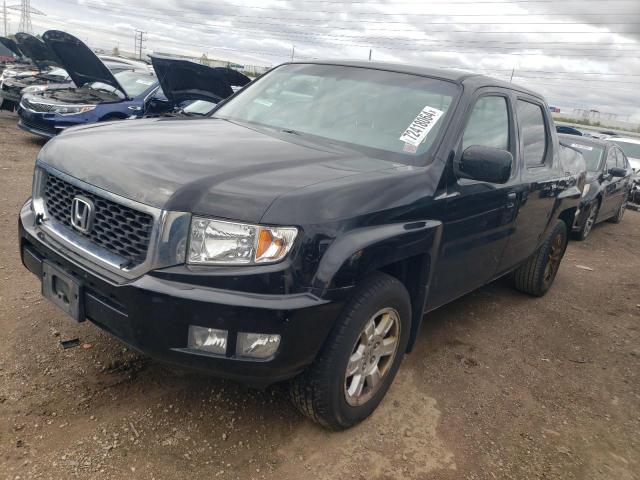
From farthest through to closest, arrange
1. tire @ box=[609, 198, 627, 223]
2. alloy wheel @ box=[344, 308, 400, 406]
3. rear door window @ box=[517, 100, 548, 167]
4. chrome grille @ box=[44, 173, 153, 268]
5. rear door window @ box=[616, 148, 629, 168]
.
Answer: tire @ box=[609, 198, 627, 223], rear door window @ box=[616, 148, 629, 168], rear door window @ box=[517, 100, 548, 167], alloy wheel @ box=[344, 308, 400, 406], chrome grille @ box=[44, 173, 153, 268]

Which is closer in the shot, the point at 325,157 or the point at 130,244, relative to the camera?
the point at 130,244

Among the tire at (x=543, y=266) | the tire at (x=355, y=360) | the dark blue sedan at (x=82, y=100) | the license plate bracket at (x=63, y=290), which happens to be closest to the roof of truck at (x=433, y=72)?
the tire at (x=355, y=360)

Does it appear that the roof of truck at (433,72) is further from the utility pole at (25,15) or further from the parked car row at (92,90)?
the utility pole at (25,15)

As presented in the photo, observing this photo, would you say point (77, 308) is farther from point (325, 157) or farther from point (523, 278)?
point (523, 278)

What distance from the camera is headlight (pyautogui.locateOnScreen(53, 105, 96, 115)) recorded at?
340 inches

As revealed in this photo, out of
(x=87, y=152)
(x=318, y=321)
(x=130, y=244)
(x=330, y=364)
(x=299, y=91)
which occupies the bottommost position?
(x=330, y=364)

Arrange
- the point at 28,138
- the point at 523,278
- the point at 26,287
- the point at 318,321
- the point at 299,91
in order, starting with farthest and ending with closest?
the point at 28,138 < the point at 523,278 < the point at 26,287 < the point at 299,91 < the point at 318,321

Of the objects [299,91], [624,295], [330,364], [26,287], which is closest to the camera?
[330,364]

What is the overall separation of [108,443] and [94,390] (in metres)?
0.44

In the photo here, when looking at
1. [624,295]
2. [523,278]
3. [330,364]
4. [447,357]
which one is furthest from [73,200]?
[624,295]

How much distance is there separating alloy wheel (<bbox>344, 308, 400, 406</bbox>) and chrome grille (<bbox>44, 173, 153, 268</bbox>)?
41.8 inches

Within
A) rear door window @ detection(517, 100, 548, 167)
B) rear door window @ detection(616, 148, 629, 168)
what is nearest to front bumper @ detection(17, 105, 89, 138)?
rear door window @ detection(517, 100, 548, 167)

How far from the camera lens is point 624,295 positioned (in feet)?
18.9

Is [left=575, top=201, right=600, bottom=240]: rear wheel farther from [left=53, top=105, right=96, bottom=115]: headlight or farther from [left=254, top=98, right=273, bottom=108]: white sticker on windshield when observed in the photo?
[left=53, top=105, right=96, bottom=115]: headlight
